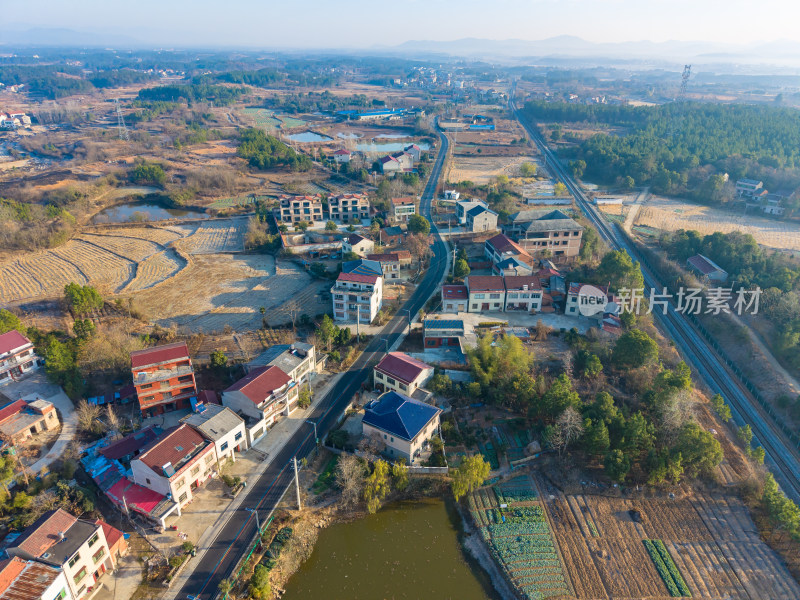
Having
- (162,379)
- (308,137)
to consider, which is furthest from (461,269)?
(308,137)

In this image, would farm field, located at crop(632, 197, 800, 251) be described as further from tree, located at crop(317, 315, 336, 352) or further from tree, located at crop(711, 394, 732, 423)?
tree, located at crop(317, 315, 336, 352)

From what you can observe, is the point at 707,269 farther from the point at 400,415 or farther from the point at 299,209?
the point at 299,209

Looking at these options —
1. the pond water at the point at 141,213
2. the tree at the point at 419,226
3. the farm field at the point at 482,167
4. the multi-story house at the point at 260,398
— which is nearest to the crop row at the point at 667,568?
the multi-story house at the point at 260,398

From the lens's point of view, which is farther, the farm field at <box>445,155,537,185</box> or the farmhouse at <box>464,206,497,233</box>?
the farm field at <box>445,155,537,185</box>

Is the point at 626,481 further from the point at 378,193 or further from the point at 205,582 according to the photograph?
the point at 378,193

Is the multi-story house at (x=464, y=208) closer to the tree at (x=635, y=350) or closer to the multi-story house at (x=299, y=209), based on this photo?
the multi-story house at (x=299, y=209)

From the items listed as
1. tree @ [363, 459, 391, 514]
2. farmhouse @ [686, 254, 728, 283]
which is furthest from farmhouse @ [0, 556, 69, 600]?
farmhouse @ [686, 254, 728, 283]
